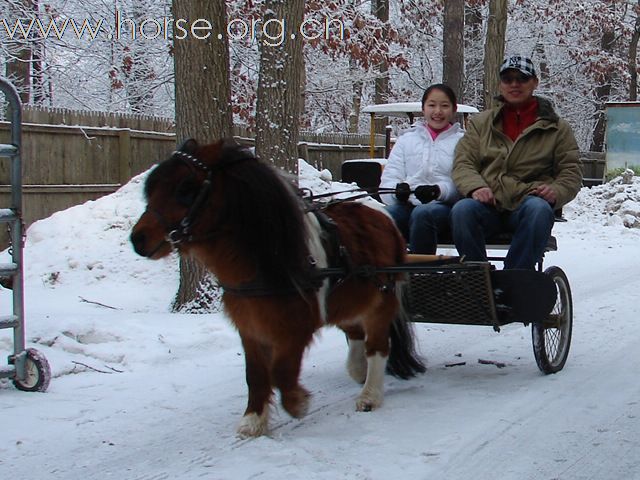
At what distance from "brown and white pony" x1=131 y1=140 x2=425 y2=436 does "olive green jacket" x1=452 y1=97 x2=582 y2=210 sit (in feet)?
5.17

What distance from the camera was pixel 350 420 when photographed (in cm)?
486

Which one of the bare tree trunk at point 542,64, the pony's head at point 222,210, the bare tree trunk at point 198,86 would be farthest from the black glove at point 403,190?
the bare tree trunk at point 542,64

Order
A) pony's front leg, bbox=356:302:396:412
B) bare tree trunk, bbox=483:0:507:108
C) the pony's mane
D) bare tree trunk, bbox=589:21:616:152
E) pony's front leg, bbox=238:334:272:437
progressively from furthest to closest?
1. bare tree trunk, bbox=589:21:616:152
2. bare tree trunk, bbox=483:0:507:108
3. pony's front leg, bbox=356:302:396:412
4. pony's front leg, bbox=238:334:272:437
5. the pony's mane

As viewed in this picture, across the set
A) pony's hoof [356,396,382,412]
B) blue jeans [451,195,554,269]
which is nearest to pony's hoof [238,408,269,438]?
pony's hoof [356,396,382,412]

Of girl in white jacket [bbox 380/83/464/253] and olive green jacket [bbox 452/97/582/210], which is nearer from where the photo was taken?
olive green jacket [bbox 452/97/582/210]

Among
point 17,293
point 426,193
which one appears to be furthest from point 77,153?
point 426,193

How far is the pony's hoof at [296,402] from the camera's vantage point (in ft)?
14.4

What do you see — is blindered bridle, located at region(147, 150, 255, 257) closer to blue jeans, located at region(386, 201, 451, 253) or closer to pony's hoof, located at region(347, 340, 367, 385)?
pony's hoof, located at region(347, 340, 367, 385)

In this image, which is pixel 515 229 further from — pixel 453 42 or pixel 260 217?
pixel 453 42

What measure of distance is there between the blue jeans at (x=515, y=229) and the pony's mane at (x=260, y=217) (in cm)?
168

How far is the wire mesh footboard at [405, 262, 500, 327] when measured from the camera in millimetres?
5395

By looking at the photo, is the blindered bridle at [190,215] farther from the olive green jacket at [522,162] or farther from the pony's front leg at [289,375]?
the olive green jacket at [522,162]

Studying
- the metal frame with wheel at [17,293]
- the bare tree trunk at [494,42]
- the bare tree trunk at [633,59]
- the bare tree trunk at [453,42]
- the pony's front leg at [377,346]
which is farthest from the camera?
the bare tree trunk at [633,59]

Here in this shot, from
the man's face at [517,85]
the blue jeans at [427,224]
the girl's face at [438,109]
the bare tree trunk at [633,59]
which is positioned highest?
the bare tree trunk at [633,59]
